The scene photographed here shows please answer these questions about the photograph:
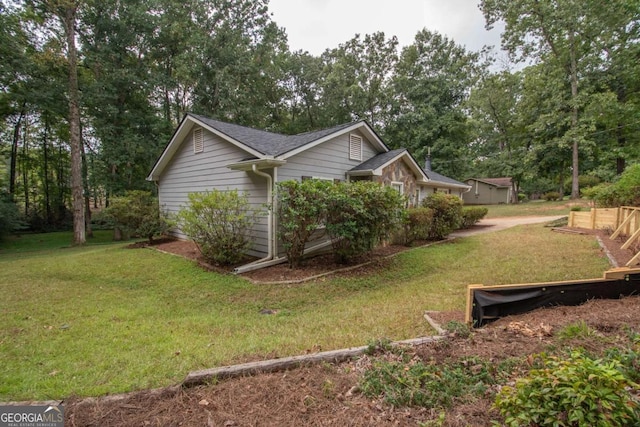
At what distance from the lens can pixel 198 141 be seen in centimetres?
1022

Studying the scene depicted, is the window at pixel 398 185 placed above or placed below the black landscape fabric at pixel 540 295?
above

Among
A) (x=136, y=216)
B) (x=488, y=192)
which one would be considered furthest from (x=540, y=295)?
(x=488, y=192)

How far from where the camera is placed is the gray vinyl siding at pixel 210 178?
827 cm

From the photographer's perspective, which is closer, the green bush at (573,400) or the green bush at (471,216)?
the green bush at (573,400)

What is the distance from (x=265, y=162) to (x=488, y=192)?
1351 inches

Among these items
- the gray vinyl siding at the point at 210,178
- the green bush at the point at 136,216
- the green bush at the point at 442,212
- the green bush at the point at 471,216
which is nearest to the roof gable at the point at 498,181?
the green bush at the point at 471,216

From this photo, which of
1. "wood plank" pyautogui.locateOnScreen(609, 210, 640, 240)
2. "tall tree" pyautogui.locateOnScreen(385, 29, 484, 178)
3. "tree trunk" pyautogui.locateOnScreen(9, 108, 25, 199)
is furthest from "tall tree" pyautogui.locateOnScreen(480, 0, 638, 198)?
"tree trunk" pyautogui.locateOnScreen(9, 108, 25, 199)

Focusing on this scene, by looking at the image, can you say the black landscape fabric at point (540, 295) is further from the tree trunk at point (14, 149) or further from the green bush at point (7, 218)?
the tree trunk at point (14, 149)

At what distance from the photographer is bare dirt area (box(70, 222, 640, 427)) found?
6.42ft

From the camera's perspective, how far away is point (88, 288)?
6.25 m

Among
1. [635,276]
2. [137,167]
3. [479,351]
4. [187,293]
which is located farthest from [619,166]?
[137,167]

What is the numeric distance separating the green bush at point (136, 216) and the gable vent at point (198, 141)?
3325mm

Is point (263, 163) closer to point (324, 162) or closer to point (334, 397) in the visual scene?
point (324, 162)

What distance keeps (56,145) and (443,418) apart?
30333mm
